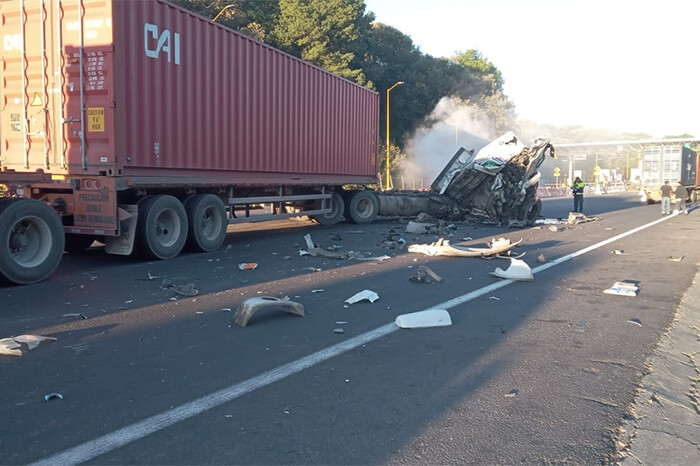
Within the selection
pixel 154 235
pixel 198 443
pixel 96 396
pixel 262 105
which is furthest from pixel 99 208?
pixel 198 443

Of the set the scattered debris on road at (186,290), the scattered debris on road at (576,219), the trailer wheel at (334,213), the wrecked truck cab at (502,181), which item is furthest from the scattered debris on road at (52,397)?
the scattered debris on road at (576,219)

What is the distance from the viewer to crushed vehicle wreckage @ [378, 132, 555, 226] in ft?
57.6

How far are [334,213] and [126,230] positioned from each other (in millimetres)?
8886

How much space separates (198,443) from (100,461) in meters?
0.51

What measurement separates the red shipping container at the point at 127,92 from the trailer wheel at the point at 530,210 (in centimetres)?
888

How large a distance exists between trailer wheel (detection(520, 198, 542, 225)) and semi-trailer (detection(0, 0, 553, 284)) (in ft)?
26.0

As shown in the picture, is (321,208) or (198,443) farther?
(321,208)

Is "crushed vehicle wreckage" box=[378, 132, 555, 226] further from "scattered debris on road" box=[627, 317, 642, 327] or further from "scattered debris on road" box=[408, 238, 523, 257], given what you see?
"scattered debris on road" box=[627, 317, 642, 327]

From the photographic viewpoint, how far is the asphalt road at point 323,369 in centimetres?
337

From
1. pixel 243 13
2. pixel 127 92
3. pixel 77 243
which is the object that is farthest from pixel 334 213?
pixel 243 13

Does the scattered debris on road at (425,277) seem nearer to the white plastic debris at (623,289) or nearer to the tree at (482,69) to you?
the white plastic debris at (623,289)

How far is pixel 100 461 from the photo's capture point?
3.12 meters

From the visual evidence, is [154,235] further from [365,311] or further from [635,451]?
[635,451]

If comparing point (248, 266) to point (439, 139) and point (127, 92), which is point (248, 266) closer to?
point (127, 92)
